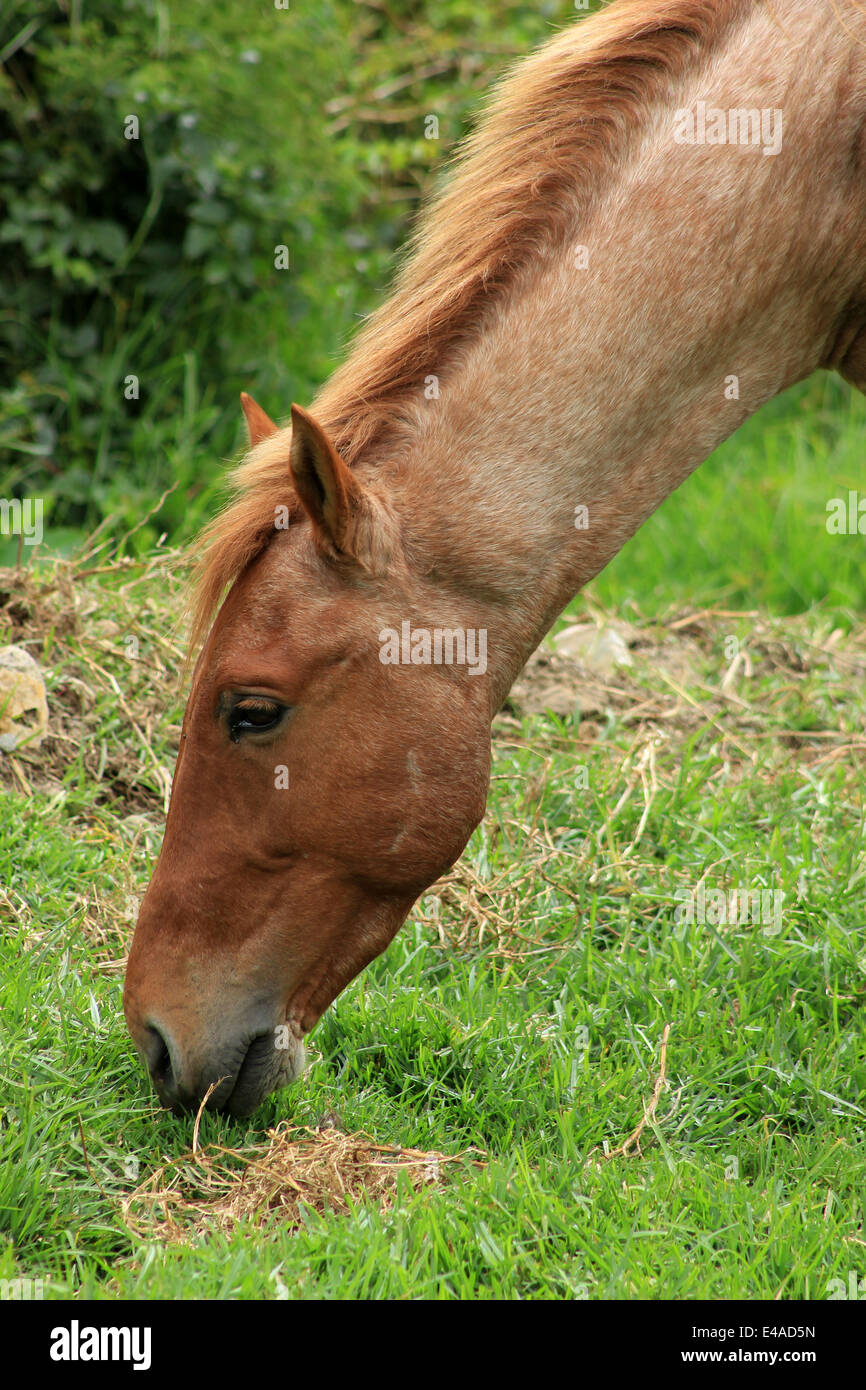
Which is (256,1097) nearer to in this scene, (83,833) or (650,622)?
(83,833)

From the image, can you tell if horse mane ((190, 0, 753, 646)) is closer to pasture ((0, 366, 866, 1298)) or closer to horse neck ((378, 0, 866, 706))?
horse neck ((378, 0, 866, 706))

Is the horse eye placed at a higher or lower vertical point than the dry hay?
higher

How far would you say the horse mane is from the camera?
2.65m

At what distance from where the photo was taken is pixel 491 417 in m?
2.61

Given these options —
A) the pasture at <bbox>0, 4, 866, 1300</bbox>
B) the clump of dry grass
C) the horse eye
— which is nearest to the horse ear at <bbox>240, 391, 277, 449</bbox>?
the horse eye

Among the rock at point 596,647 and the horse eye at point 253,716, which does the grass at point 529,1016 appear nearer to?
the rock at point 596,647

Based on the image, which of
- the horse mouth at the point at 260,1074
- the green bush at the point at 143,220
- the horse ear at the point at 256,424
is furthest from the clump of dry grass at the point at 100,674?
the horse mouth at the point at 260,1074

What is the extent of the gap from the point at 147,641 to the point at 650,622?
2.11m

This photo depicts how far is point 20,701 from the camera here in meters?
3.85

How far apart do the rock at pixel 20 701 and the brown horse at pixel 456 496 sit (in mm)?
1302

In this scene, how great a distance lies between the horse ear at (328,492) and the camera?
7.77ft

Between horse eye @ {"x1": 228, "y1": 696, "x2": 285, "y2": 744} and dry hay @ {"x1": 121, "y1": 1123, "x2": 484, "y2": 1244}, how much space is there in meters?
0.84
